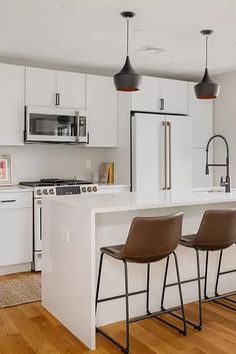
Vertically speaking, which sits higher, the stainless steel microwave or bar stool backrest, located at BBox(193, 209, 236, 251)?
the stainless steel microwave

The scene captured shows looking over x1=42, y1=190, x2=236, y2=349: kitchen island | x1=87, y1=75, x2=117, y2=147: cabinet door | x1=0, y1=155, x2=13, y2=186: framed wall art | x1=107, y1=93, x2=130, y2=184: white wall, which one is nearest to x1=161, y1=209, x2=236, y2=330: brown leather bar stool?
x1=42, y1=190, x2=236, y2=349: kitchen island

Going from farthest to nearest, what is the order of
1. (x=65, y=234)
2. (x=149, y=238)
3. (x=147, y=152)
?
1. (x=147, y=152)
2. (x=65, y=234)
3. (x=149, y=238)

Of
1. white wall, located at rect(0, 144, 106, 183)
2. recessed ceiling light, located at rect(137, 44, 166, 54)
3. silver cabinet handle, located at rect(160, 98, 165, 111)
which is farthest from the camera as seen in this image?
silver cabinet handle, located at rect(160, 98, 165, 111)

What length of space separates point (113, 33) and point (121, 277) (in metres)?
2.39

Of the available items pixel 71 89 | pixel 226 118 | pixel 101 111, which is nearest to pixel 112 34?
pixel 71 89

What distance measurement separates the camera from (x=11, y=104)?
472 cm

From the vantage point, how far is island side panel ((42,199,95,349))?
2.70 metres

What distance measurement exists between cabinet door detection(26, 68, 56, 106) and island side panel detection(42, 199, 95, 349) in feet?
6.39

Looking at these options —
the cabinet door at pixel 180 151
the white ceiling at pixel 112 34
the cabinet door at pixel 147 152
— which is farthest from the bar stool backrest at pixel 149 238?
the cabinet door at pixel 180 151

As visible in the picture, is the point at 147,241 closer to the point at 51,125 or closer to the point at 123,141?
the point at 51,125

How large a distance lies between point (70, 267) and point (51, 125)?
242 centimetres

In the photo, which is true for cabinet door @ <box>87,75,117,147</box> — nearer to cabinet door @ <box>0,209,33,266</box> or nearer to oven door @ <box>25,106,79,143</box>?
oven door @ <box>25,106,79,143</box>

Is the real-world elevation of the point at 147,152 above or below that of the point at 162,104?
below

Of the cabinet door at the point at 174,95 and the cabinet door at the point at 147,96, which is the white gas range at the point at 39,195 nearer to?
the cabinet door at the point at 147,96
